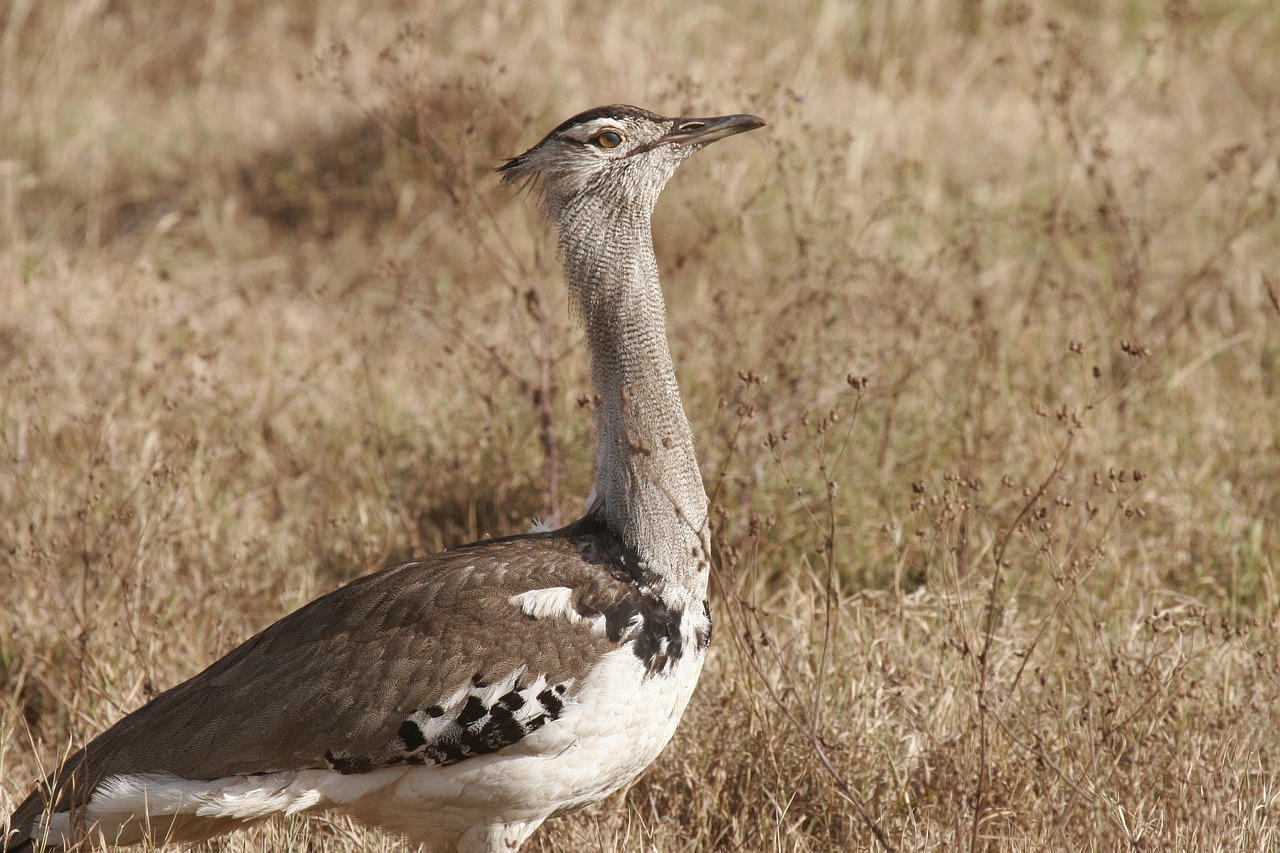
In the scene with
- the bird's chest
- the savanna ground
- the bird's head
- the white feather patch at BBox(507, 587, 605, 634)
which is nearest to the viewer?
the bird's chest

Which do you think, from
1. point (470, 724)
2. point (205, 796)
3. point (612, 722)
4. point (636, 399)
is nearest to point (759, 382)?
point (636, 399)

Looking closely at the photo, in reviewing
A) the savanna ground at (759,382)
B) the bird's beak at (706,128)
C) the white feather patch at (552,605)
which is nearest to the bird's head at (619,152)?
the bird's beak at (706,128)

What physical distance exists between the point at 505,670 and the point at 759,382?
0.73 metres

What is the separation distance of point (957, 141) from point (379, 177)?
274 cm

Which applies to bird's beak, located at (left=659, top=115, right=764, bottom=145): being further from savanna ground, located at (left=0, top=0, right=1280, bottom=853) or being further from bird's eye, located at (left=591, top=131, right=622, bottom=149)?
savanna ground, located at (left=0, top=0, right=1280, bottom=853)

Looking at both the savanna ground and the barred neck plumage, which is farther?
the savanna ground

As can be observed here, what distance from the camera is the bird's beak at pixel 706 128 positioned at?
301 cm

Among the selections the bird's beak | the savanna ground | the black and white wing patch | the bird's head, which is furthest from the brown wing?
the bird's beak

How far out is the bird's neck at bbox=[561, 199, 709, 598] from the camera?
285cm

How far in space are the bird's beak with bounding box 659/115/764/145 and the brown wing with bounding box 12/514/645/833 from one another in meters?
0.83

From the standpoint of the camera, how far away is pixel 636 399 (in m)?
2.88

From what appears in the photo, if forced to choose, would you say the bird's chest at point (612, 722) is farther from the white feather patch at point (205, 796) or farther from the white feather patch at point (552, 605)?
the white feather patch at point (205, 796)

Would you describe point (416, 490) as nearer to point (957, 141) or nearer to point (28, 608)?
point (28, 608)

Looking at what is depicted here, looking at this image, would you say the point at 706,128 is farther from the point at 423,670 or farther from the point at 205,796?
the point at 205,796
